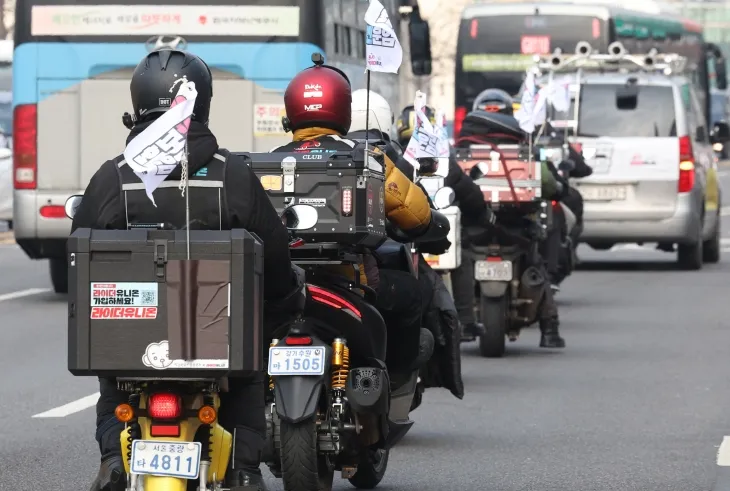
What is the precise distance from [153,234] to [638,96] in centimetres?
1748

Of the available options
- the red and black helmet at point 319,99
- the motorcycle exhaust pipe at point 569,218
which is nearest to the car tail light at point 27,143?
the motorcycle exhaust pipe at point 569,218

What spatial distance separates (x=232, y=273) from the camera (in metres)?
5.20

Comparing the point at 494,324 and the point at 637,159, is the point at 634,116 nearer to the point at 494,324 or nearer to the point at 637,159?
the point at 637,159

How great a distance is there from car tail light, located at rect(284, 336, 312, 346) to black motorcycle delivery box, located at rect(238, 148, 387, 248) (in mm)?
347

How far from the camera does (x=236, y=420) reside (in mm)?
5605

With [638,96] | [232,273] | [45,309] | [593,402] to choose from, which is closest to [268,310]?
[232,273]

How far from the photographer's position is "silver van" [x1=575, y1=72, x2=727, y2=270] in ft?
72.9

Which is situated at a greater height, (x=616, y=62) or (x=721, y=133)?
Answer: (x=616, y=62)

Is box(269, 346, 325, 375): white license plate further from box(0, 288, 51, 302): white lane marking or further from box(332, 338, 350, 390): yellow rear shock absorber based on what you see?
→ box(0, 288, 51, 302): white lane marking

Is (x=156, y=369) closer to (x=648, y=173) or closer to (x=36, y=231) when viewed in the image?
(x=36, y=231)

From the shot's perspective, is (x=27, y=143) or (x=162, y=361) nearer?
(x=162, y=361)

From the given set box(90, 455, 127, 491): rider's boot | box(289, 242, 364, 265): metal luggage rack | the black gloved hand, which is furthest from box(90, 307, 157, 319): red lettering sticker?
the black gloved hand

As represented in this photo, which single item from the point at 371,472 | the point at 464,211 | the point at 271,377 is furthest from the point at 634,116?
the point at 271,377

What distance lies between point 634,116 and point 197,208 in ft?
56.4
